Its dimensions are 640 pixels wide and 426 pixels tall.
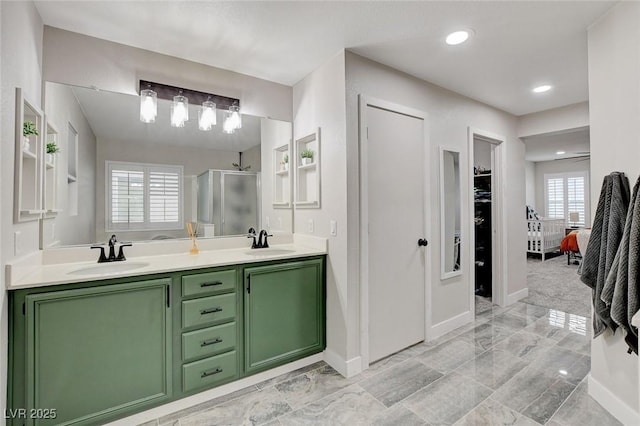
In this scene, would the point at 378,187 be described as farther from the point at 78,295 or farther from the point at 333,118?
the point at 78,295

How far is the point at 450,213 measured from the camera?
3.09 meters

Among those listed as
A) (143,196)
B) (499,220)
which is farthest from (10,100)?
(499,220)

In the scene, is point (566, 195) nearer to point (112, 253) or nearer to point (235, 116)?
point (235, 116)

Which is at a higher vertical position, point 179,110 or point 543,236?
point 179,110

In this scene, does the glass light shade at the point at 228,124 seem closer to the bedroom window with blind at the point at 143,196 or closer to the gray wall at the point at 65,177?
the bedroom window with blind at the point at 143,196

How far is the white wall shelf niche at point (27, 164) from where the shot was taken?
5.08 ft

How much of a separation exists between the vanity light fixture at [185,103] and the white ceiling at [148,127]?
49 millimetres

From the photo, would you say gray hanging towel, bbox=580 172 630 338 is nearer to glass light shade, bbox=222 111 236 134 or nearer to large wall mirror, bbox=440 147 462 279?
large wall mirror, bbox=440 147 462 279

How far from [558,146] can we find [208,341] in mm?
7873

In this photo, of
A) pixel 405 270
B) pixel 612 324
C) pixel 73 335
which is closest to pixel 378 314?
pixel 405 270

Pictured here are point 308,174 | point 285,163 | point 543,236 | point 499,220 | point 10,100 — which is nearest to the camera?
point 10,100

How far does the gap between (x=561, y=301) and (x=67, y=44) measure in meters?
5.72

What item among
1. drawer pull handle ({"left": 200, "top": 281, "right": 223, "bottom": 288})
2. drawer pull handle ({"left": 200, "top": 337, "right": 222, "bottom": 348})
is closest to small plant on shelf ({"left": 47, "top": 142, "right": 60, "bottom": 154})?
drawer pull handle ({"left": 200, "top": 281, "right": 223, "bottom": 288})

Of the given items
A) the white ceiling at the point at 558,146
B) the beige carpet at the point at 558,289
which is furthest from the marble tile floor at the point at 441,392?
the white ceiling at the point at 558,146
